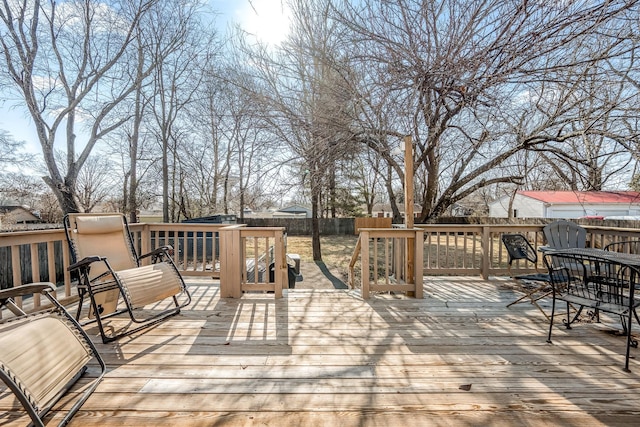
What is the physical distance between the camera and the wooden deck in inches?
62.6

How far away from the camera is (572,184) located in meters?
5.24

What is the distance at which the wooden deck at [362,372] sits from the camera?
1.59m

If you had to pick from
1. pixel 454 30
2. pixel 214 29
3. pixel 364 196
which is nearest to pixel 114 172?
Result: pixel 214 29

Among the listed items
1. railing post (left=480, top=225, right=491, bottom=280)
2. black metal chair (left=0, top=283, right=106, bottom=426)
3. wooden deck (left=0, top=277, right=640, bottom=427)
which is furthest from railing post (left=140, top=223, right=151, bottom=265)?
railing post (left=480, top=225, right=491, bottom=280)

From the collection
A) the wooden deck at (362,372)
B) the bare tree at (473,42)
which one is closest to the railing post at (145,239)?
the wooden deck at (362,372)

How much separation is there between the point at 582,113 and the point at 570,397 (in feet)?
14.0

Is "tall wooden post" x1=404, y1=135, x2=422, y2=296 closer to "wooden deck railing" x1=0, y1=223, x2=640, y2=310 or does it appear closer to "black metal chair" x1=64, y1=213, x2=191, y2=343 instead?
"wooden deck railing" x1=0, y1=223, x2=640, y2=310

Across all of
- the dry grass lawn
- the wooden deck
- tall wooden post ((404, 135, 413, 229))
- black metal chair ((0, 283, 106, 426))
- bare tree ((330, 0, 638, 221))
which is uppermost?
bare tree ((330, 0, 638, 221))

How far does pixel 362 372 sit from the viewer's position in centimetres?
200

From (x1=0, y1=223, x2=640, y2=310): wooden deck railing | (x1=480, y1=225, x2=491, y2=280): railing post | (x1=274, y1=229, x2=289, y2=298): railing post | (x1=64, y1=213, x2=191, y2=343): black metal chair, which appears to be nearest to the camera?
(x1=64, y1=213, x2=191, y2=343): black metal chair

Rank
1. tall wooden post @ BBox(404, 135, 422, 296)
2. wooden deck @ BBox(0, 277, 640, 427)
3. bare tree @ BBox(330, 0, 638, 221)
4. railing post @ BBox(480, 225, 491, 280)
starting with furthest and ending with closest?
1. railing post @ BBox(480, 225, 491, 280)
2. tall wooden post @ BBox(404, 135, 422, 296)
3. bare tree @ BBox(330, 0, 638, 221)
4. wooden deck @ BBox(0, 277, 640, 427)

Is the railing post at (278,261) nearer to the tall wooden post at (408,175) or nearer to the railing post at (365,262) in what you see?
the railing post at (365,262)

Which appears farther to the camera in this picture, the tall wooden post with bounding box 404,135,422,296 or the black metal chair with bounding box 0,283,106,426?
the tall wooden post with bounding box 404,135,422,296

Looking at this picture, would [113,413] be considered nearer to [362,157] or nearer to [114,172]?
[362,157]
